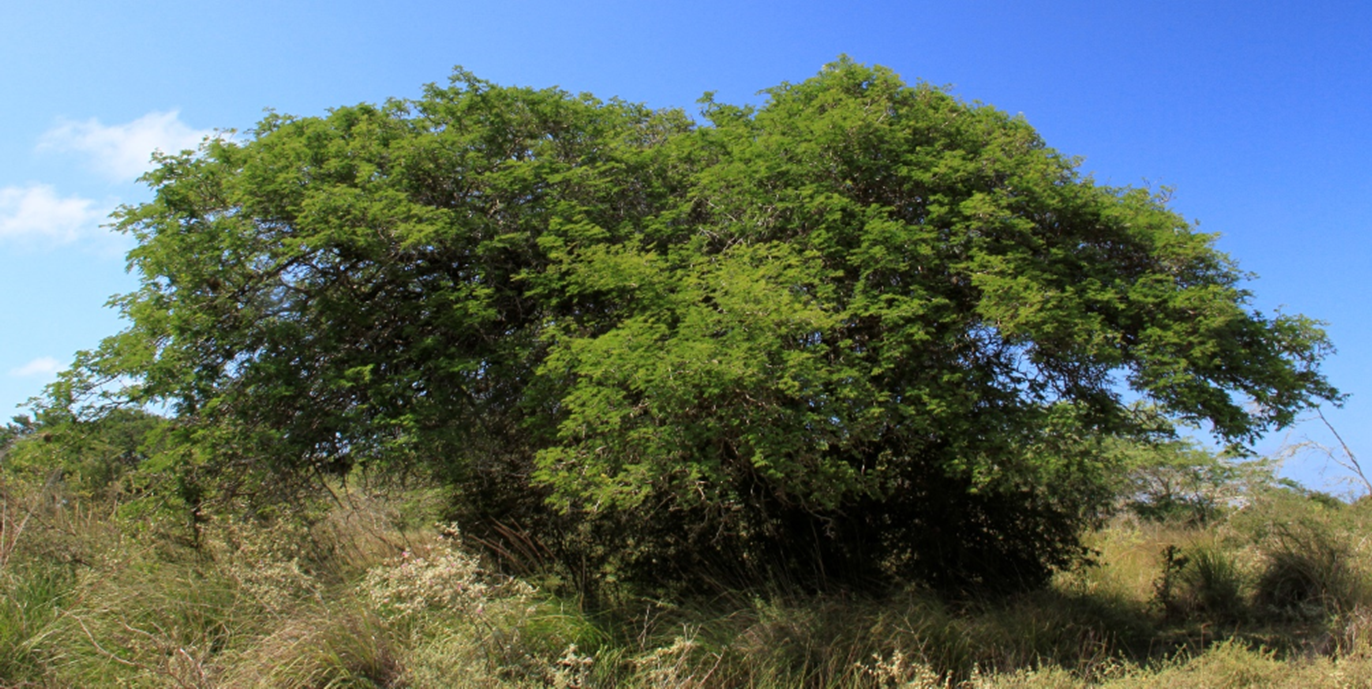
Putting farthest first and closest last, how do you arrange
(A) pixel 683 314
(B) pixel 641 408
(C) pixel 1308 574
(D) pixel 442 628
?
(C) pixel 1308 574 → (A) pixel 683 314 → (B) pixel 641 408 → (D) pixel 442 628

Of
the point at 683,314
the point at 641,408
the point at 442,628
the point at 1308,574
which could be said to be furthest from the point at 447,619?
the point at 1308,574

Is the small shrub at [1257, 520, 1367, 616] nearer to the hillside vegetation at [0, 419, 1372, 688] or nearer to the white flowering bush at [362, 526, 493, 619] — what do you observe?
the hillside vegetation at [0, 419, 1372, 688]

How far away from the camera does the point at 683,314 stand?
316 inches

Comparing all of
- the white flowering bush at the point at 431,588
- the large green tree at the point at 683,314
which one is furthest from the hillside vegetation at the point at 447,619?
the large green tree at the point at 683,314

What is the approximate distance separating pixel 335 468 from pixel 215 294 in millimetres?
2298

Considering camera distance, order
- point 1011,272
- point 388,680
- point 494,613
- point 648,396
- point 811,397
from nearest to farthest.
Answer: point 388,680 → point 494,613 → point 648,396 → point 811,397 → point 1011,272

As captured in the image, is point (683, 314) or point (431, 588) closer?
point (431, 588)

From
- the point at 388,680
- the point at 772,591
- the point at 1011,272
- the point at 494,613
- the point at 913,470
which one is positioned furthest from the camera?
the point at 913,470

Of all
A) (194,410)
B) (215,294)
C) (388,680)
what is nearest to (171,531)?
(194,410)

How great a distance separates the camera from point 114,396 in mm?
8883

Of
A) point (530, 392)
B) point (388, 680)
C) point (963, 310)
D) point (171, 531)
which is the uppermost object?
point (963, 310)

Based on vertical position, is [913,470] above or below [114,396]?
below

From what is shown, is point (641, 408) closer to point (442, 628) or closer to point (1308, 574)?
point (442, 628)

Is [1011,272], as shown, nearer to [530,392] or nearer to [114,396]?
[530,392]
